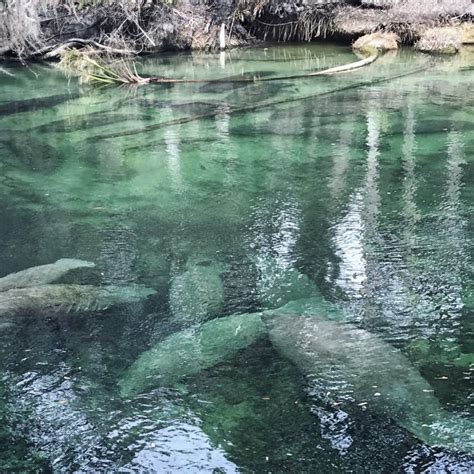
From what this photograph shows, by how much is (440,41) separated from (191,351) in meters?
12.9

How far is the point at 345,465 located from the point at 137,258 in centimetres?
258

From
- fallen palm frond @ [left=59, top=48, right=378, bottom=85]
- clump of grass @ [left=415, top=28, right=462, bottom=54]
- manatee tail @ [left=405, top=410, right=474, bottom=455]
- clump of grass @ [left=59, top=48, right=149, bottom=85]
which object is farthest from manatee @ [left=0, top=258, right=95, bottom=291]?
clump of grass @ [left=415, top=28, right=462, bottom=54]

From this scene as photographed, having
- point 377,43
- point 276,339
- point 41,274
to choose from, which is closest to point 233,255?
point 276,339

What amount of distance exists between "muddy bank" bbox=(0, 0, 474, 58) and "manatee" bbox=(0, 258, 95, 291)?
10137mm

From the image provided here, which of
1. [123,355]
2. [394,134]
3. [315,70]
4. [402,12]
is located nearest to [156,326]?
Answer: [123,355]

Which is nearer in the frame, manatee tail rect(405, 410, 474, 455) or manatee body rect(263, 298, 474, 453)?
manatee tail rect(405, 410, 474, 455)

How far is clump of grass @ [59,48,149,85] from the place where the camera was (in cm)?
1218

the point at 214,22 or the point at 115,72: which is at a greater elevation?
the point at 214,22

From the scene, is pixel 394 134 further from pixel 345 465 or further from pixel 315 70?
pixel 345 465

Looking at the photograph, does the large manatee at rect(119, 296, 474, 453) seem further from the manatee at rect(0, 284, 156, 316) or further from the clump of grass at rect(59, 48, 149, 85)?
the clump of grass at rect(59, 48, 149, 85)

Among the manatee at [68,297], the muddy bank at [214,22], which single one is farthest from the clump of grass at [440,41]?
the manatee at [68,297]

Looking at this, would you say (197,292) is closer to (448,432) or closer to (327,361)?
(327,361)

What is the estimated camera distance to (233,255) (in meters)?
5.05

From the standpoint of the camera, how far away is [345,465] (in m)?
2.95
